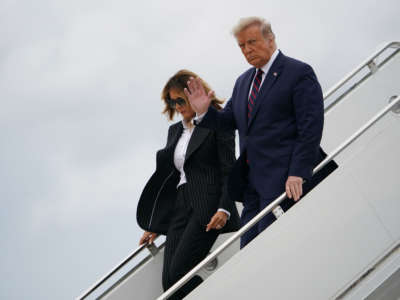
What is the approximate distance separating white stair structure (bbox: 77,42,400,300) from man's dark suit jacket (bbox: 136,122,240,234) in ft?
1.92

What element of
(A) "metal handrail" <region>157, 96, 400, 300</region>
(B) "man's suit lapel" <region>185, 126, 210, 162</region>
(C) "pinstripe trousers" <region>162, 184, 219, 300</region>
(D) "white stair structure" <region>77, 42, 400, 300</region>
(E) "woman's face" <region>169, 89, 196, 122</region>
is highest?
(E) "woman's face" <region>169, 89, 196, 122</region>

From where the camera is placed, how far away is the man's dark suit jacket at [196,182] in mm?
2920

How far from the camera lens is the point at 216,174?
302cm

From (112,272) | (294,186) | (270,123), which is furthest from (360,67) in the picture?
(112,272)

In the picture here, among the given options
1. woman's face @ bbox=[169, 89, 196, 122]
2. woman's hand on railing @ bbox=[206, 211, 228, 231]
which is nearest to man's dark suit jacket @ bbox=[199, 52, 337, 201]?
woman's hand on railing @ bbox=[206, 211, 228, 231]

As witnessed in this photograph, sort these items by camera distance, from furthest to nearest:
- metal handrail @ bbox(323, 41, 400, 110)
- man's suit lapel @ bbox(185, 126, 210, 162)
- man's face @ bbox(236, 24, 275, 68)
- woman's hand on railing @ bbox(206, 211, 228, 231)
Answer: metal handrail @ bbox(323, 41, 400, 110), man's suit lapel @ bbox(185, 126, 210, 162), woman's hand on railing @ bbox(206, 211, 228, 231), man's face @ bbox(236, 24, 275, 68)

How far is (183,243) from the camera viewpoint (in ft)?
9.44

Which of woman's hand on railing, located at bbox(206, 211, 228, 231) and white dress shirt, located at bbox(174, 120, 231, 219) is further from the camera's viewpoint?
white dress shirt, located at bbox(174, 120, 231, 219)

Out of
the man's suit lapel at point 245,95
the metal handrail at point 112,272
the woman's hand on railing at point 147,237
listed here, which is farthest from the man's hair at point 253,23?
the metal handrail at point 112,272

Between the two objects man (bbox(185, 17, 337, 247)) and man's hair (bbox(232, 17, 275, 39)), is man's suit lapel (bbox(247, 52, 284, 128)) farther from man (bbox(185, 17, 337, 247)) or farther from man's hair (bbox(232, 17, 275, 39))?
man's hair (bbox(232, 17, 275, 39))

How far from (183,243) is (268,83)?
109cm

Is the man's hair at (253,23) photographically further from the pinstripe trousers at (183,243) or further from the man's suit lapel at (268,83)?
the pinstripe trousers at (183,243)

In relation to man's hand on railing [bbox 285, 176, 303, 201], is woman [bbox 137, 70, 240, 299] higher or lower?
→ higher

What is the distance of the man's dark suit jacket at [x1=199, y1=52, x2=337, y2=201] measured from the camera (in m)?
2.28
